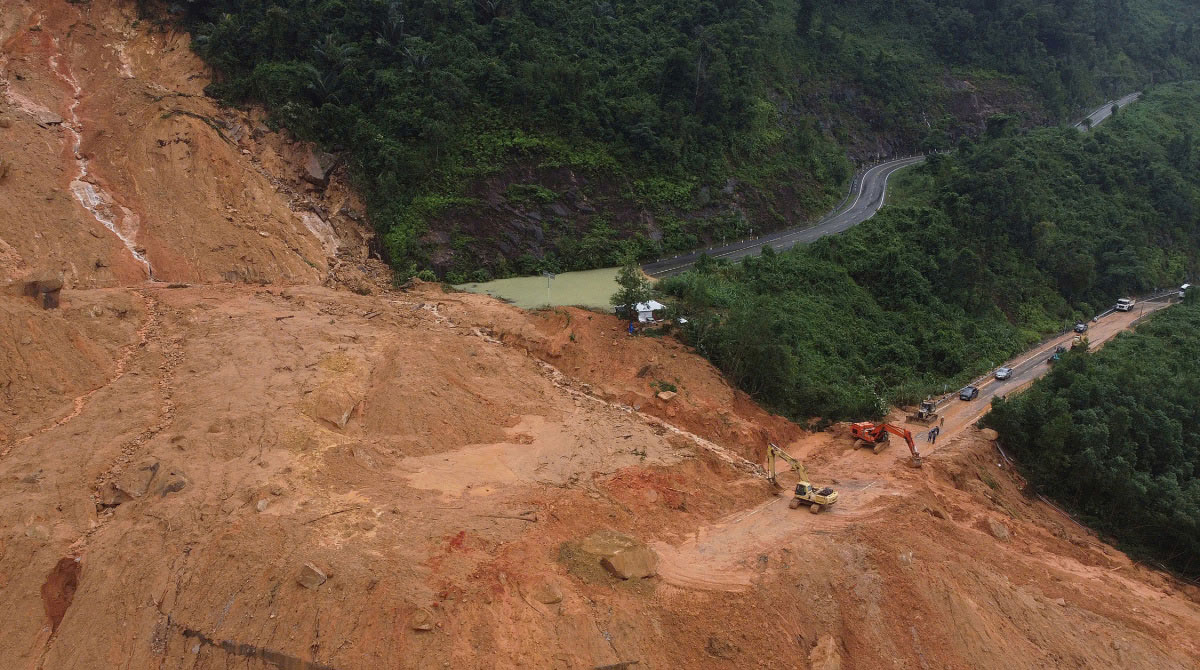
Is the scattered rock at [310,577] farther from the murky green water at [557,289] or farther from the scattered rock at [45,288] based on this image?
the murky green water at [557,289]

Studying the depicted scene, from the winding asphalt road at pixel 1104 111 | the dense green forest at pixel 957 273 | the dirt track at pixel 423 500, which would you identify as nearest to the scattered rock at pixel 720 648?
the dirt track at pixel 423 500

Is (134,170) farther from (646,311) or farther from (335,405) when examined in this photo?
(646,311)

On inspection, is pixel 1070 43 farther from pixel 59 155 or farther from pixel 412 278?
pixel 59 155

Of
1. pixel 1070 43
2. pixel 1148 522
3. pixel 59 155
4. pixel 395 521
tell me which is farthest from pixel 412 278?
pixel 1070 43

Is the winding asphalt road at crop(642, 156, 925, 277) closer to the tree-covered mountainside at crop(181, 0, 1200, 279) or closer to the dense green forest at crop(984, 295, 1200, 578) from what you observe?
the tree-covered mountainside at crop(181, 0, 1200, 279)

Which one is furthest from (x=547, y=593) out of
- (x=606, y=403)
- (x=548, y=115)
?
(x=548, y=115)
